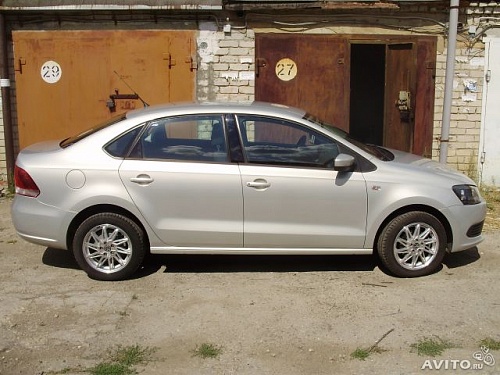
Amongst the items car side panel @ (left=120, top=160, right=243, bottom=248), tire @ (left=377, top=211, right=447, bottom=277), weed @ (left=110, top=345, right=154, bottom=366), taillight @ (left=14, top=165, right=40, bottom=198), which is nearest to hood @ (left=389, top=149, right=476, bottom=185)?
tire @ (left=377, top=211, right=447, bottom=277)

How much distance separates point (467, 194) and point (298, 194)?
159 cm

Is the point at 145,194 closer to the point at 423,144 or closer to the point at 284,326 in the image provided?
the point at 284,326

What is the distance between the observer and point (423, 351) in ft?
13.2

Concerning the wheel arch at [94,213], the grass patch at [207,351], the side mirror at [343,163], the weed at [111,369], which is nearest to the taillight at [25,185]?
the wheel arch at [94,213]

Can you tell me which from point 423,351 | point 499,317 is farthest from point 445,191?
point 423,351

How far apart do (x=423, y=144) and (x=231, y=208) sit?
5022 mm

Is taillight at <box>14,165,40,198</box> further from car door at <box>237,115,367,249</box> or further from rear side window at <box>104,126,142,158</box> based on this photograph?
car door at <box>237,115,367,249</box>

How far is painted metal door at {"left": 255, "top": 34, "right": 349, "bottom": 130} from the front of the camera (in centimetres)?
895

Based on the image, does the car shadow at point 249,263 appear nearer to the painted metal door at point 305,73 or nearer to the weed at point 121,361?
the weed at point 121,361

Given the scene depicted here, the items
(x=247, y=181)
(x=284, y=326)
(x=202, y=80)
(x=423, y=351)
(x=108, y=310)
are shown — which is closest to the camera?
(x=423, y=351)

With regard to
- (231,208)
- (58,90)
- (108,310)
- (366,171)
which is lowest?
(108,310)

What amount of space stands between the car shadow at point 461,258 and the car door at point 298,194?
1.19 m

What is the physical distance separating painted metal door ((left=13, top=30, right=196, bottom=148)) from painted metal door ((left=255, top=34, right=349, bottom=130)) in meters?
1.12

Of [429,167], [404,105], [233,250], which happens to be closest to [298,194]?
[233,250]
